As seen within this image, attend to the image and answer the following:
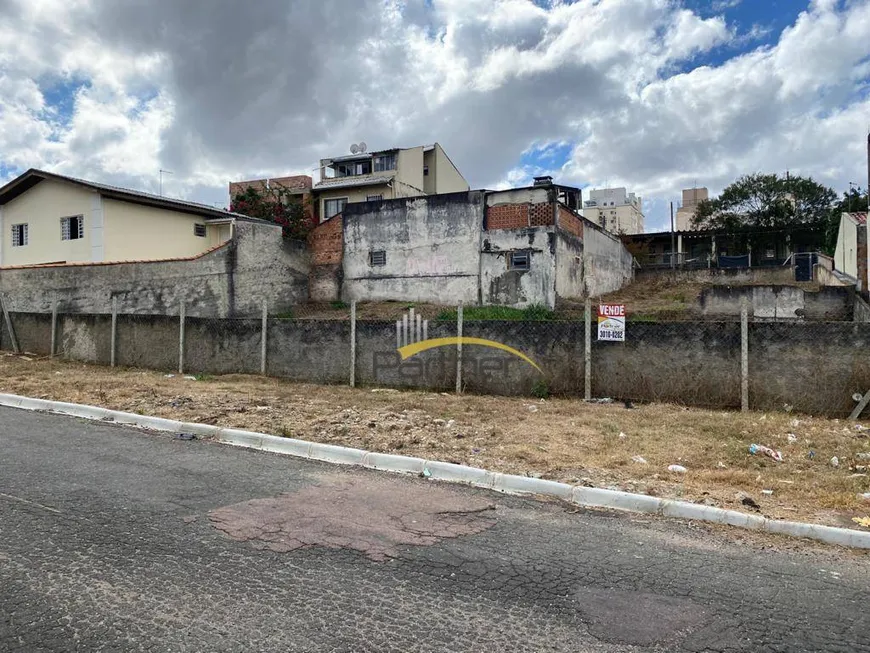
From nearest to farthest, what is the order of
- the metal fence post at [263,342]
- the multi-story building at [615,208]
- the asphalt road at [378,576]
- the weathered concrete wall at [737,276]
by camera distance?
the asphalt road at [378,576], the metal fence post at [263,342], the weathered concrete wall at [737,276], the multi-story building at [615,208]

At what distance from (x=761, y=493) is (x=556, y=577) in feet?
9.65

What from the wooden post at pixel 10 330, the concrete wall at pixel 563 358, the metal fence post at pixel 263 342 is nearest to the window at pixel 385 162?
the wooden post at pixel 10 330

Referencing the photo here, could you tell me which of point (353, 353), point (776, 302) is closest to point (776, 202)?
point (776, 302)

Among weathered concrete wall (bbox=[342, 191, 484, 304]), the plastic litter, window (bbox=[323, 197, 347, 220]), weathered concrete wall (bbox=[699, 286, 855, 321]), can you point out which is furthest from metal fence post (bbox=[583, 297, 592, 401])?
window (bbox=[323, 197, 347, 220])

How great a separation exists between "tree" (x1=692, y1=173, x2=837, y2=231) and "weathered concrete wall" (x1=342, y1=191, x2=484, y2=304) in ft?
97.4

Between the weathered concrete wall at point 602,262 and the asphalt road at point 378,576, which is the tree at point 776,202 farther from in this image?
the asphalt road at point 378,576

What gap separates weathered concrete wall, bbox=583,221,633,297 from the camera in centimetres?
2564

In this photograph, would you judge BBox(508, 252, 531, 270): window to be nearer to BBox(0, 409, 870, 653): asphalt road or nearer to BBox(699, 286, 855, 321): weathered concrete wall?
BBox(699, 286, 855, 321): weathered concrete wall

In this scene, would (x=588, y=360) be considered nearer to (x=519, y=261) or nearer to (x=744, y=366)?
(x=744, y=366)

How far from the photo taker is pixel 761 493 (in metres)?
5.66

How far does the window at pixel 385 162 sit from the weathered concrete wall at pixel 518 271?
22.7 meters

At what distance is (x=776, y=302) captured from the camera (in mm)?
22391

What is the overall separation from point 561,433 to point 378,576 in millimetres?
4662

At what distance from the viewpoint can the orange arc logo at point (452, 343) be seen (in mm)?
10875
